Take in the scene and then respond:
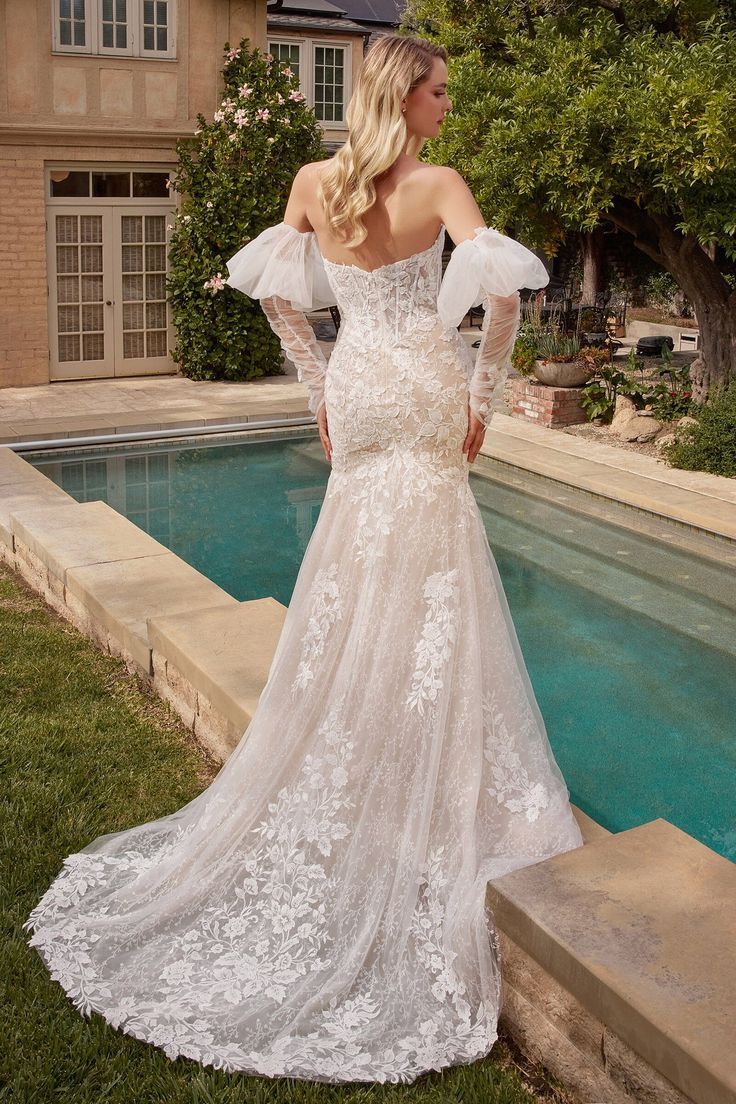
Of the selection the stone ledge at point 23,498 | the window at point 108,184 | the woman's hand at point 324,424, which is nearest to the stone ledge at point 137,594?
the stone ledge at point 23,498

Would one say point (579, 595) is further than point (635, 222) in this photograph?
No

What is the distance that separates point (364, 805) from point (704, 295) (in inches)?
340

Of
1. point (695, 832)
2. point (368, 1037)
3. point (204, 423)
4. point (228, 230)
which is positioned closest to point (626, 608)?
point (695, 832)

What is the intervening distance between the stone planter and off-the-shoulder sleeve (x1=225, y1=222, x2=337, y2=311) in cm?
782

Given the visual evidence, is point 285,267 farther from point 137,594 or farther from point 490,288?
point 137,594

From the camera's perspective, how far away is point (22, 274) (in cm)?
1243

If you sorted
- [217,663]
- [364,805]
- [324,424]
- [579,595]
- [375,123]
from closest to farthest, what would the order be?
1. [375,123]
2. [364,805]
3. [324,424]
4. [217,663]
5. [579,595]

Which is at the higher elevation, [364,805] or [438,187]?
[438,187]

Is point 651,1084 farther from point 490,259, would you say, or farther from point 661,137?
point 661,137

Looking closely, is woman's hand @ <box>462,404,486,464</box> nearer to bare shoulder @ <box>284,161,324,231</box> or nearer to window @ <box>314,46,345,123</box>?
bare shoulder @ <box>284,161,324,231</box>

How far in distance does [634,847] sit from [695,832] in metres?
1.55

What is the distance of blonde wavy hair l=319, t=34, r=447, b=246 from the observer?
282 centimetres

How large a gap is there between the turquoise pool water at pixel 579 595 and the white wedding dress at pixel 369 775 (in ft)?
4.78

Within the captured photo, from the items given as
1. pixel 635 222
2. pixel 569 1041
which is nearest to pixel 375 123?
pixel 569 1041
